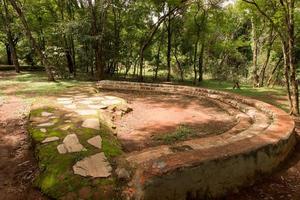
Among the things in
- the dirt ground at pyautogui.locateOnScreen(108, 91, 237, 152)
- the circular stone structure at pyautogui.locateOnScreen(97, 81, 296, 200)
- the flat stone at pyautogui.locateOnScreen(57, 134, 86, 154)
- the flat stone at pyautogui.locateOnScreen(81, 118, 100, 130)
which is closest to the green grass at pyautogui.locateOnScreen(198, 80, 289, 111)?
the dirt ground at pyautogui.locateOnScreen(108, 91, 237, 152)

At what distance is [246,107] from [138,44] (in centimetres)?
1072

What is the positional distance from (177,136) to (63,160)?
1917 millimetres

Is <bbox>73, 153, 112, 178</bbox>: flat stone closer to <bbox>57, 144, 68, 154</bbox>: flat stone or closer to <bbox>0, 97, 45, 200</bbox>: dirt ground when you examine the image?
<bbox>57, 144, 68, 154</bbox>: flat stone

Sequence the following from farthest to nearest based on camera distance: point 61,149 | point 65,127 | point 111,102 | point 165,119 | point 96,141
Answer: point 111,102 → point 165,119 → point 65,127 → point 96,141 → point 61,149

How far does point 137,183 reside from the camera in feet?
9.36

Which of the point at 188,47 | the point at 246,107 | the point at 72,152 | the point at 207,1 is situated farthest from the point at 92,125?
the point at 188,47

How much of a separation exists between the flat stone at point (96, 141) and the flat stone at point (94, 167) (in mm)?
298

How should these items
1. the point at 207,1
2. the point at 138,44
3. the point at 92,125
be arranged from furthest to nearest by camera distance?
the point at 138,44, the point at 207,1, the point at 92,125

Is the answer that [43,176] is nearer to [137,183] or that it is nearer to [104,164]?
[104,164]

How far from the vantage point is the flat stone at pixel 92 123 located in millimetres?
4301

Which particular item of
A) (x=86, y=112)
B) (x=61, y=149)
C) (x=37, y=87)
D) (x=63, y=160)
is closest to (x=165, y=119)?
(x=86, y=112)

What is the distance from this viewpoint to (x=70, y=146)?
11.8 ft

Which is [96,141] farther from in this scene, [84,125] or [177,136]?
[177,136]

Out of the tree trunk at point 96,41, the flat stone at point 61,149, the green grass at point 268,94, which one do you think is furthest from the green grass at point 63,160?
the tree trunk at point 96,41
